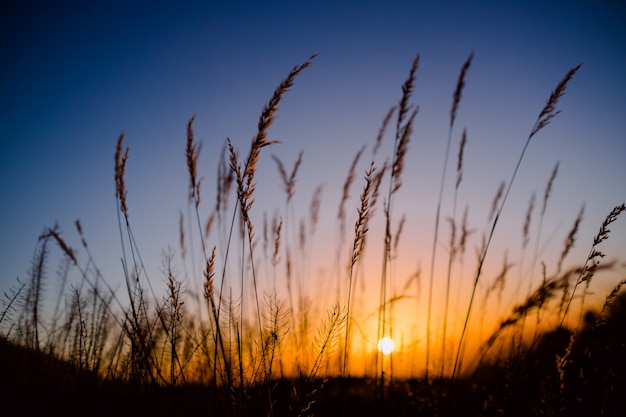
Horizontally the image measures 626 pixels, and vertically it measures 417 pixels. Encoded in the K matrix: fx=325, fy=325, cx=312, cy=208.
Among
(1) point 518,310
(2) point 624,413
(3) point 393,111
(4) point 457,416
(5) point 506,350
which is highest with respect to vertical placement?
(3) point 393,111

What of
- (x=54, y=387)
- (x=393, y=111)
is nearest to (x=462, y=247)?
(x=393, y=111)

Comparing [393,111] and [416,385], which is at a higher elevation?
[393,111]

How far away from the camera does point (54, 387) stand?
7.88 feet

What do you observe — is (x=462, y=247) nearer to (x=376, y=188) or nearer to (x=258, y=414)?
(x=376, y=188)

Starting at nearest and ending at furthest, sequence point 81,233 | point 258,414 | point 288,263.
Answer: point 258,414, point 81,233, point 288,263

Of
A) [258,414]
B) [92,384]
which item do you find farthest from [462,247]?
[92,384]

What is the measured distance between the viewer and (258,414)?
1.81 meters

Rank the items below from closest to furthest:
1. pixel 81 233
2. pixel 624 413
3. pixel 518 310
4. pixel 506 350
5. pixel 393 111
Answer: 1. pixel 518 310
2. pixel 624 413
3. pixel 81 233
4. pixel 393 111
5. pixel 506 350

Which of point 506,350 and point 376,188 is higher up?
point 376,188

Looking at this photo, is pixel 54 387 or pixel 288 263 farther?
pixel 288 263

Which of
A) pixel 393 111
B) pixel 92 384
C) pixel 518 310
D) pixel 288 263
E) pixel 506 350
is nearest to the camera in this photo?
pixel 518 310

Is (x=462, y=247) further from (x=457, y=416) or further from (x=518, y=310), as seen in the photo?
(x=518, y=310)

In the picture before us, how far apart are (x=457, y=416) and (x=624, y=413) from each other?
1.22 metres

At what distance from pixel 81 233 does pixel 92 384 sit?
1.01 m
